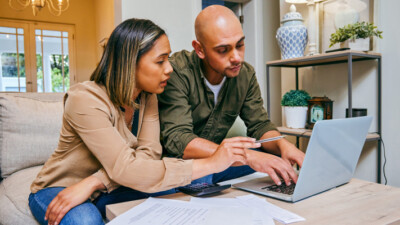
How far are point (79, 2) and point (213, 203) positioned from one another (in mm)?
6050

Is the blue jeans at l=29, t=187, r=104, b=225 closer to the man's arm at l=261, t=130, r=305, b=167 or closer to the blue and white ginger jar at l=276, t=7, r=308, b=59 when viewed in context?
the man's arm at l=261, t=130, r=305, b=167

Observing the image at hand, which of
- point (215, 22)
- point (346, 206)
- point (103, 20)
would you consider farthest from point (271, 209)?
point (103, 20)

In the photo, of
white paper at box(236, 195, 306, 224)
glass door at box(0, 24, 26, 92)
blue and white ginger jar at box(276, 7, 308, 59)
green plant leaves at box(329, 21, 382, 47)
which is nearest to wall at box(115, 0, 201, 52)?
blue and white ginger jar at box(276, 7, 308, 59)

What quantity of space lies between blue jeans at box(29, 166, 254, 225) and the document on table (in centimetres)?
20

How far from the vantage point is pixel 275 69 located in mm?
3504

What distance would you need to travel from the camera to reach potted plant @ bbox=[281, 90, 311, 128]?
2.26m

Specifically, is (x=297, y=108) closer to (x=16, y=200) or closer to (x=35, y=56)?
(x=16, y=200)

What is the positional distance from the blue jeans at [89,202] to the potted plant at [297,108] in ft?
3.92

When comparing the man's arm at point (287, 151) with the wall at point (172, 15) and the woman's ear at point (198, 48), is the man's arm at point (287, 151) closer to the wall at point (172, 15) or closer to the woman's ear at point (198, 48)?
the woman's ear at point (198, 48)

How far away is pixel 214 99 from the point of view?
1.46 metres

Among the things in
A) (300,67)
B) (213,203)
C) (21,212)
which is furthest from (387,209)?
(300,67)

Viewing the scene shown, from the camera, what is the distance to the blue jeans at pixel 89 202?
88cm

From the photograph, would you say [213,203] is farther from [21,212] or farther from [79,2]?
[79,2]

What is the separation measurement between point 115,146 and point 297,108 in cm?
164
